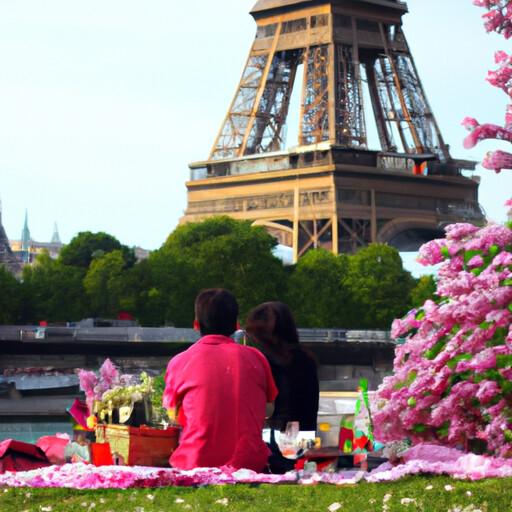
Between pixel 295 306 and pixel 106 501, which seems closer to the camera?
pixel 106 501

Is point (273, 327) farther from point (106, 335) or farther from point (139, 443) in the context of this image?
point (106, 335)

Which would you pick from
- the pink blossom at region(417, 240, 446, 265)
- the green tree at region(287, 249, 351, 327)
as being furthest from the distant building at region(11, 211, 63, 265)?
the pink blossom at region(417, 240, 446, 265)

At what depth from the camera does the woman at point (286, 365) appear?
9.43 m

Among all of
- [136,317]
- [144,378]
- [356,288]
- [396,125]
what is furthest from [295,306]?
[144,378]

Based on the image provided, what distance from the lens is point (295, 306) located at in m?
60.3

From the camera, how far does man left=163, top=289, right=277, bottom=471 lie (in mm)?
8258

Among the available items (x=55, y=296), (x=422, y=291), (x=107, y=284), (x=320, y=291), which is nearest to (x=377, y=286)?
(x=320, y=291)

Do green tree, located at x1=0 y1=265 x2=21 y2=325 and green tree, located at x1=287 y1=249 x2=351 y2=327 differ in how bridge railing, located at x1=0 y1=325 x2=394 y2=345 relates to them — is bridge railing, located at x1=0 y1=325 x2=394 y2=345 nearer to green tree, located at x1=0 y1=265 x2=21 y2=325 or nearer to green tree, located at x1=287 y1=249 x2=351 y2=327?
green tree, located at x1=287 y1=249 x2=351 y2=327

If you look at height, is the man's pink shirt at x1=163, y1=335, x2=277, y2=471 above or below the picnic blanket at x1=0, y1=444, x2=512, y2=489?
above

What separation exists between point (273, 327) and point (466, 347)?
143 centimetres

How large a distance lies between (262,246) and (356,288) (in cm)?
442

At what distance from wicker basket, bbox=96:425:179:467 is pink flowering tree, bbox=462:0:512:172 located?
3.20m

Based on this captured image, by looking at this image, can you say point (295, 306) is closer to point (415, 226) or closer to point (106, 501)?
point (415, 226)

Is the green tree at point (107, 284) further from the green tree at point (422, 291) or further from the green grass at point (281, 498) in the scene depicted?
the green grass at point (281, 498)
